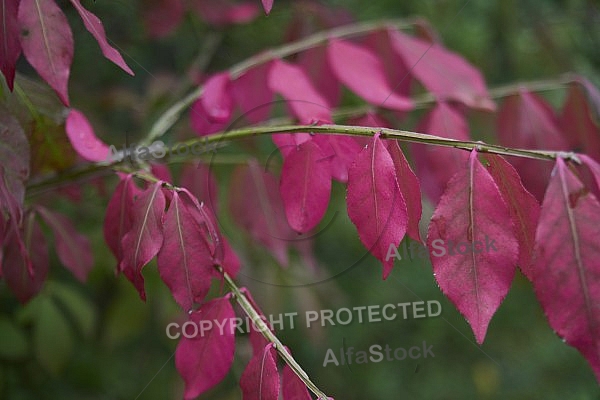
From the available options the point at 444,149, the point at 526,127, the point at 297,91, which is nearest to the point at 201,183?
the point at 297,91

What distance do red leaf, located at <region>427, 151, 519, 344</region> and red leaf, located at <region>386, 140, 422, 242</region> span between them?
5 centimetres

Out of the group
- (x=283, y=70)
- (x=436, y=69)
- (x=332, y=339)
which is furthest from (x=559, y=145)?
(x=332, y=339)

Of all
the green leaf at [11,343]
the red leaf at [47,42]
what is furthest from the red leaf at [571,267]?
the green leaf at [11,343]

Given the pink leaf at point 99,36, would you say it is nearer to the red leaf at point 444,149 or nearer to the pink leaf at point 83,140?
the pink leaf at point 83,140

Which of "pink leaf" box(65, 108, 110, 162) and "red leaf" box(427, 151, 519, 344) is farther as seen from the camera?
"pink leaf" box(65, 108, 110, 162)

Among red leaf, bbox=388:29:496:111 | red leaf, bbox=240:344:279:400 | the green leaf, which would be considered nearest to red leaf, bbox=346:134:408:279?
red leaf, bbox=240:344:279:400

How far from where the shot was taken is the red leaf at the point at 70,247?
74 cm

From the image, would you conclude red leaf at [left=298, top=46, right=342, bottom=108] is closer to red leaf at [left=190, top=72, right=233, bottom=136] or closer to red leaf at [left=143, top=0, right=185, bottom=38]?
red leaf at [left=190, top=72, right=233, bottom=136]

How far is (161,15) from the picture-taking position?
3.56 feet

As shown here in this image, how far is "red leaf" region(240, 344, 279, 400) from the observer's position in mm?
480

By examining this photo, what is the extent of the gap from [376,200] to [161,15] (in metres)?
0.71

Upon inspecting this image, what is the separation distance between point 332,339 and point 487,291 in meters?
0.79

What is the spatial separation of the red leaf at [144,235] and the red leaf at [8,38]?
5.1 inches

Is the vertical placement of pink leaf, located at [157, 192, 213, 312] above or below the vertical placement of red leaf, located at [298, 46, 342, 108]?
below
